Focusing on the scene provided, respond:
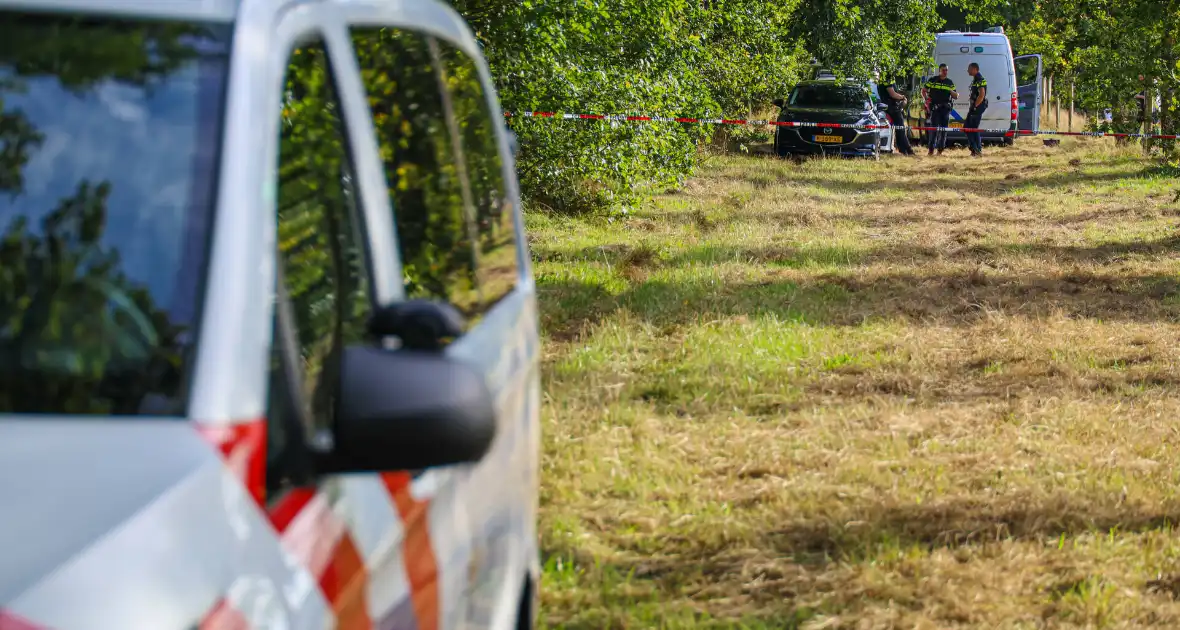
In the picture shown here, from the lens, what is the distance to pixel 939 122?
97.4 feet

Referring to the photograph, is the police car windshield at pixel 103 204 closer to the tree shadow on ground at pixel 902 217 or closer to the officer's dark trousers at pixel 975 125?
the tree shadow on ground at pixel 902 217

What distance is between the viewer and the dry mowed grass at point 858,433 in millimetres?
4848

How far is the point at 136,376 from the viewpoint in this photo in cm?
171

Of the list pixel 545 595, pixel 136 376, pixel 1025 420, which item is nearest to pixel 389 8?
→ pixel 136 376

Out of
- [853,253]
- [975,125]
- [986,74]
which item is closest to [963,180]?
[975,125]

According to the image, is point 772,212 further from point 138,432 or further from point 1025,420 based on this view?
point 138,432

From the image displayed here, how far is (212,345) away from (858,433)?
547 cm

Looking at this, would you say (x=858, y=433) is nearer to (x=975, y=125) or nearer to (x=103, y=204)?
(x=103, y=204)

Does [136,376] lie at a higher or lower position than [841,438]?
higher

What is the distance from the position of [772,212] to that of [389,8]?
569 inches

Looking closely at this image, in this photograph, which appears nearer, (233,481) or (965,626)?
(233,481)

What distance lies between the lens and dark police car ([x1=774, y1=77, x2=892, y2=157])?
26781mm

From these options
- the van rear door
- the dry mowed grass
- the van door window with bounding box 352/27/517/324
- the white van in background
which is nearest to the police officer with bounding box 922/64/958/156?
the white van in background

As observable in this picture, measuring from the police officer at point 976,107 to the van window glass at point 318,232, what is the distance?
28478 millimetres
